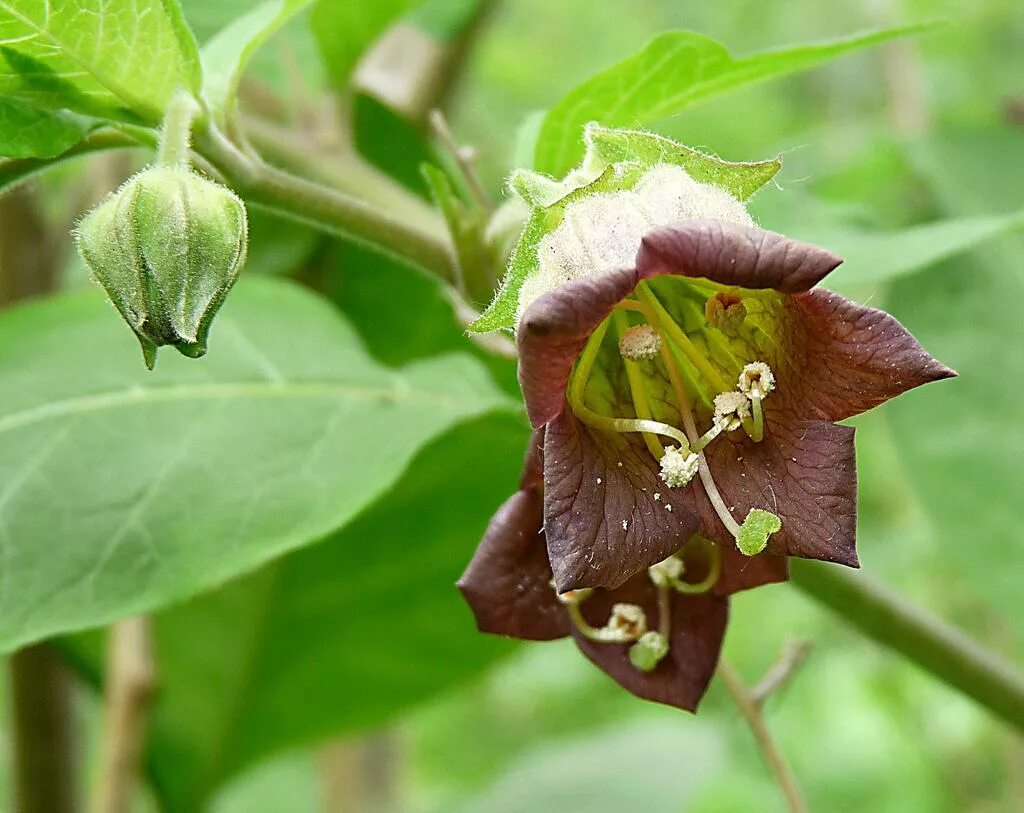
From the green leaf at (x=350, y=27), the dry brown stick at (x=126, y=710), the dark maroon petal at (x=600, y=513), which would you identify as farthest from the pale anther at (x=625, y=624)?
the green leaf at (x=350, y=27)

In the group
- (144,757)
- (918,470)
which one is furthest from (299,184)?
(918,470)

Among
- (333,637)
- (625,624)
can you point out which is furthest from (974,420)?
(625,624)

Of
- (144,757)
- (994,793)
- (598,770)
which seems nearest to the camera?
(144,757)

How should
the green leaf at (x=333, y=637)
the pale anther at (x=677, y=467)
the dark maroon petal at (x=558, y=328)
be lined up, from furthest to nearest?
the green leaf at (x=333, y=637), the pale anther at (x=677, y=467), the dark maroon petal at (x=558, y=328)

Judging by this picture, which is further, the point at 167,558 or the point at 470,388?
the point at 470,388

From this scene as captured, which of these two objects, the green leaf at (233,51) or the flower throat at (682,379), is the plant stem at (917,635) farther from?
the green leaf at (233,51)

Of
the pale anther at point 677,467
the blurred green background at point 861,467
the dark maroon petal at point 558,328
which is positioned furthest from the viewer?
the blurred green background at point 861,467

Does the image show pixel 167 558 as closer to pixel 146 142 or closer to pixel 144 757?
pixel 146 142
